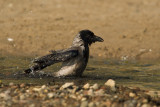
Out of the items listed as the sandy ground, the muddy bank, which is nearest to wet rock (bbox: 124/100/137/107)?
the muddy bank

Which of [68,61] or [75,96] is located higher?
[68,61]

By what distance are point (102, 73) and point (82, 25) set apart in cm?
603

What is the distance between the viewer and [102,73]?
1122cm

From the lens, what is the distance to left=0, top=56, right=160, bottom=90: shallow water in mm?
10008

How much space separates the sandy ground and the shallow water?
1.34 meters

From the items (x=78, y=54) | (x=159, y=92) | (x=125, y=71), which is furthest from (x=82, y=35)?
(x=159, y=92)

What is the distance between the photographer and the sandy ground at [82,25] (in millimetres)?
14914

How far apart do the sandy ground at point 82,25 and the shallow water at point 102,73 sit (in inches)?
52.6

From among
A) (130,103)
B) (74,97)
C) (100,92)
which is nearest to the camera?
(130,103)

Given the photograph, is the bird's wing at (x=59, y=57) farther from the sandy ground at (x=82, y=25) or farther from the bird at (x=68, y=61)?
the sandy ground at (x=82, y=25)

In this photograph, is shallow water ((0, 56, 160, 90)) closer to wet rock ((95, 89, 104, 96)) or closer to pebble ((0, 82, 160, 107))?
pebble ((0, 82, 160, 107))

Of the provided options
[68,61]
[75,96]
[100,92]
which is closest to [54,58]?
[68,61]

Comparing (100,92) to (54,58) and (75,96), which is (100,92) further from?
(54,58)

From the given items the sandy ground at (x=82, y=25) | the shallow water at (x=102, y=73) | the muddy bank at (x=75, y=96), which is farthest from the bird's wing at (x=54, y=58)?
the sandy ground at (x=82, y=25)
